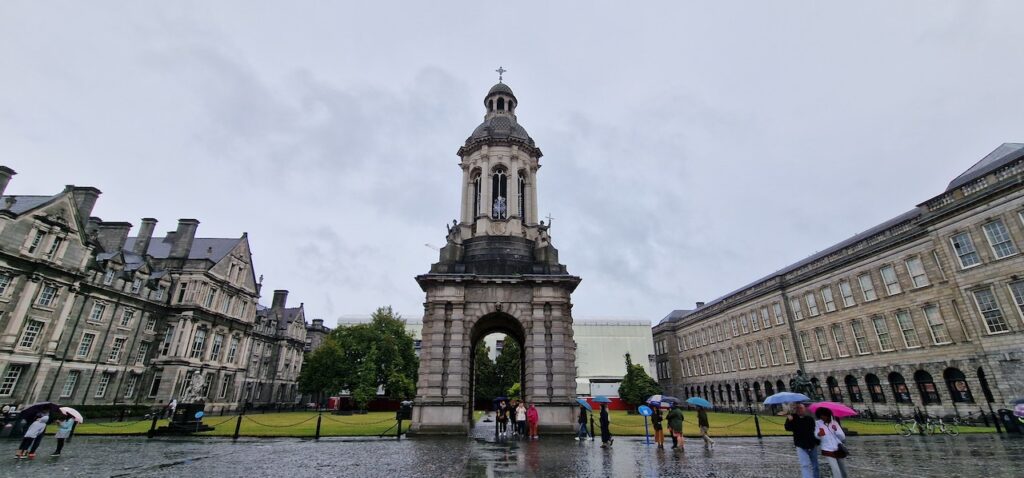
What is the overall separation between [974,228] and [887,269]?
343 inches

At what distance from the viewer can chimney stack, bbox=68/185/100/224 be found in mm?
37531

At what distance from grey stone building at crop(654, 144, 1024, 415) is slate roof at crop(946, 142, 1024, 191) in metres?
0.11

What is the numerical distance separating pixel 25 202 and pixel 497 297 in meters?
39.5

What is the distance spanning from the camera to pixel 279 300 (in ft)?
215

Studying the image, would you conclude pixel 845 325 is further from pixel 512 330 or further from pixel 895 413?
pixel 512 330

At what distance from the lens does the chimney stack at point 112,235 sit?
40688mm

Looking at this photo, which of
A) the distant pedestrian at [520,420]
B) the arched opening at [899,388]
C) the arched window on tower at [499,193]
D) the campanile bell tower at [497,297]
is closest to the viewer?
the distant pedestrian at [520,420]

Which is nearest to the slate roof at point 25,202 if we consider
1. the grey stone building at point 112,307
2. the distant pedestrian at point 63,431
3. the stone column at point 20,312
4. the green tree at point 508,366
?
the grey stone building at point 112,307

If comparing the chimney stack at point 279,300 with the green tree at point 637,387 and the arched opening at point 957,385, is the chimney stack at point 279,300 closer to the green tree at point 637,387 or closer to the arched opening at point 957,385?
the green tree at point 637,387

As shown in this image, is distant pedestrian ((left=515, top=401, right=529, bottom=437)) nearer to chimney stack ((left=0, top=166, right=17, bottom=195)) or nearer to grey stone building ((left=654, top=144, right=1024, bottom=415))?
grey stone building ((left=654, top=144, right=1024, bottom=415))

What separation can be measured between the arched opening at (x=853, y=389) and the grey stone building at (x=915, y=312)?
9 centimetres

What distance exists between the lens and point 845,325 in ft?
132

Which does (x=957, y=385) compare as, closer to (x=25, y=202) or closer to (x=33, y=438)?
(x=33, y=438)

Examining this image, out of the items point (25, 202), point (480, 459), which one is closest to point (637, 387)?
point (480, 459)
